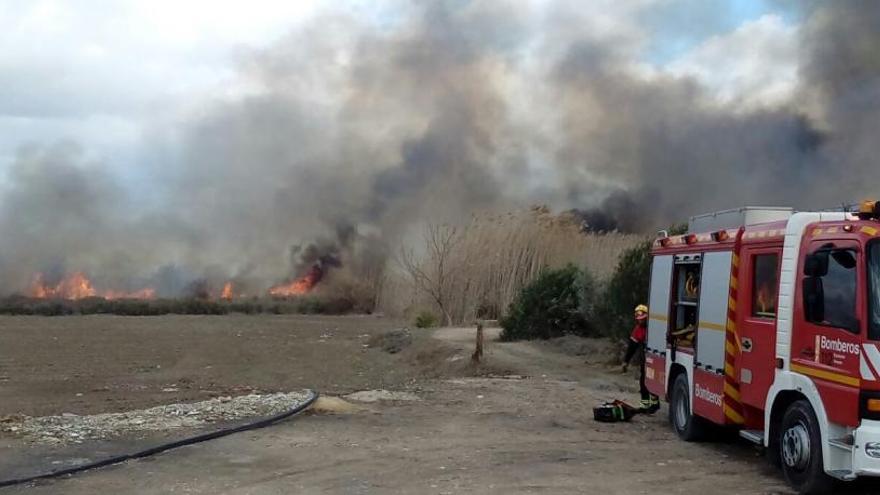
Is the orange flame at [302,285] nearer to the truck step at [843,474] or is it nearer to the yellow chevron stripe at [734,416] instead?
the yellow chevron stripe at [734,416]

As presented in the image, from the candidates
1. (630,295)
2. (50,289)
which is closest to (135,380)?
(630,295)

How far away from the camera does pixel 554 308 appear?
26.5m

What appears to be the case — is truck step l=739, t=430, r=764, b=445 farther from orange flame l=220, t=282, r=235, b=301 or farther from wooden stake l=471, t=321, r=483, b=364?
orange flame l=220, t=282, r=235, b=301

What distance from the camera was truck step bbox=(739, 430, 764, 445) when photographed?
28.7 ft

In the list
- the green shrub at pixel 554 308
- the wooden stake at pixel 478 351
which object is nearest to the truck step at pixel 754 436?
the wooden stake at pixel 478 351

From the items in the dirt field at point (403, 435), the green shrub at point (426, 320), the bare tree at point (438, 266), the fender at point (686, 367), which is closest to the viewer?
the dirt field at point (403, 435)

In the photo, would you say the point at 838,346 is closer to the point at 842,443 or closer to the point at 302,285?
the point at 842,443

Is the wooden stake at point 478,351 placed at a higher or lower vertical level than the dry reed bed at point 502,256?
lower

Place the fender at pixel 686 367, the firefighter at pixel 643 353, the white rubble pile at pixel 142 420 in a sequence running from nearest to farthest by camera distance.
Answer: the white rubble pile at pixel 142 420
the fender at pixel 686 367
the firefighter at pixel 643 353

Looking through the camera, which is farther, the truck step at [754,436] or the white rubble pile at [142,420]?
the white rubble pile at [142,420]

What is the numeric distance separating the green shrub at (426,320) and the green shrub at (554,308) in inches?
252

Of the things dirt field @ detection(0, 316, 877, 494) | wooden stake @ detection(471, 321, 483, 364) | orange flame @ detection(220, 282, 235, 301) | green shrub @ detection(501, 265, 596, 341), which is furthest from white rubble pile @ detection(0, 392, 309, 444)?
orange flame @ detection(220, 282, 235, 301)

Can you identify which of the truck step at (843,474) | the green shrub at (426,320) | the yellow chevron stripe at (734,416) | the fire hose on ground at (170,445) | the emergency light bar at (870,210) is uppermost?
the emergency light bar at (870,210)

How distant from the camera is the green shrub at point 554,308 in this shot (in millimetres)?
26172
